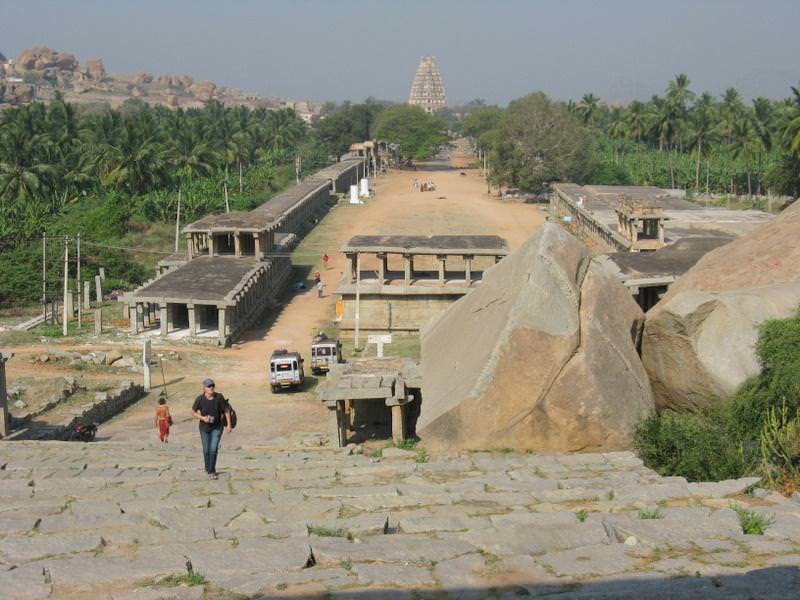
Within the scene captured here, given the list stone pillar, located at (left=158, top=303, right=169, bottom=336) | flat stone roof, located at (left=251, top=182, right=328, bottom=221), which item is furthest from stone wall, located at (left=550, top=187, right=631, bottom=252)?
stone pillar, located at (left=158, top=303, right=169, bottom=336)

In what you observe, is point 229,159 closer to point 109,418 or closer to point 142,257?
point 142,257

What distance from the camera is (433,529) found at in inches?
411

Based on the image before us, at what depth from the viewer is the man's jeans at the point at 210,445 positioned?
14.1 metres

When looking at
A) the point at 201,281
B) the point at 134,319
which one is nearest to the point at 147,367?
the point at 134,319

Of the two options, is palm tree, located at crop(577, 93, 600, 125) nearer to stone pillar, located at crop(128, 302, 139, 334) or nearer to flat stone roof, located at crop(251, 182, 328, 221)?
flat stone roof, located at crop(251, 182, 328, 221)

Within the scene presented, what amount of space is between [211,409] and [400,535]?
463cm

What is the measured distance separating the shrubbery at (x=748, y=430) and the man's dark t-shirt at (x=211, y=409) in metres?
6.73

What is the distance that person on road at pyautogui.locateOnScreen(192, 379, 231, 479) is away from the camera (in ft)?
45.4

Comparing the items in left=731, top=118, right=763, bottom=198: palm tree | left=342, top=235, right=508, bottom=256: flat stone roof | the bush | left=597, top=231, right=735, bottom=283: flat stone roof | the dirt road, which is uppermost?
left=731, top=118, right=763, bottom=198: palm tree

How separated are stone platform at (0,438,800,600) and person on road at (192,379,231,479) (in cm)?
31

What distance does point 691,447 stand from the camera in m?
14.7

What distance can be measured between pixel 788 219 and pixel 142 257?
1571 inches

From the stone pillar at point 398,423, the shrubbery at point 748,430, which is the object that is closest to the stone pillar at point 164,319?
the stone pillar at point 398,423

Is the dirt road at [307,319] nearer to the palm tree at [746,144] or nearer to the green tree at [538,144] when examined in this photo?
the green tree at [538,144]
